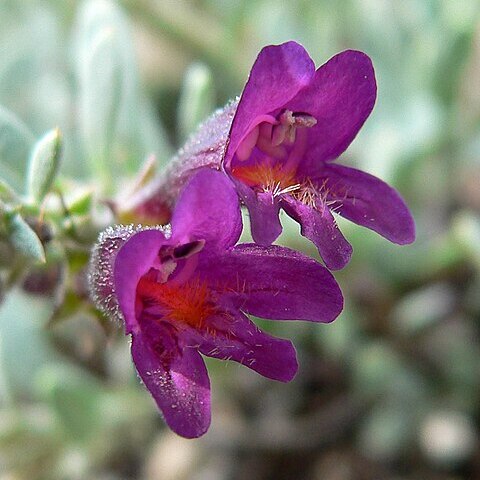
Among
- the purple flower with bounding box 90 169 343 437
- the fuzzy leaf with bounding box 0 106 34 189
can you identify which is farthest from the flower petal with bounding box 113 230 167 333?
the fuzzy leaf with bounding box 0 106 34 189

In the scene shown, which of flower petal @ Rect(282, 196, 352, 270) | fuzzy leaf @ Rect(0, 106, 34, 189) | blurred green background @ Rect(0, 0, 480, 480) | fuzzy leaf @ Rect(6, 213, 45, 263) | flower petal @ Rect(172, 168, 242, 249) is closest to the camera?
flower petal @ Rect(172, 168, 242, 249)

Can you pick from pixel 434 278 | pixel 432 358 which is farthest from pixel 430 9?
pixel 432 358

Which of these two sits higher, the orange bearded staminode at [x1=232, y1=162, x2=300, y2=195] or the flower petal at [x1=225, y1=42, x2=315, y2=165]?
the flower petal at [x1=225, y1=42, x2=315, y2=165]

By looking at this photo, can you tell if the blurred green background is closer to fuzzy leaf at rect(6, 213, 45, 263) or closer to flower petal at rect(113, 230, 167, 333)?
fuzzy leaf at rect(6, 213, 45, 263)

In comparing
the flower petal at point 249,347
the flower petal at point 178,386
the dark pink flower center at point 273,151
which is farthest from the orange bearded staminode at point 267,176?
the flower petal at point 178,386

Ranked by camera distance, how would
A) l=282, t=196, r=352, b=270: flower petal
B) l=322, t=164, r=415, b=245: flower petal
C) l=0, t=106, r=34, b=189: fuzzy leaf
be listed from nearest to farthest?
l=282, t=196, r=352, b=270: flower petal, l=322, t=164, r=415, b=245: flower petal, l=0, t=106, r=34, b=189: fuzzy leaf

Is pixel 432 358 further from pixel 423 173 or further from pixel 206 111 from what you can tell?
pixel 206 111

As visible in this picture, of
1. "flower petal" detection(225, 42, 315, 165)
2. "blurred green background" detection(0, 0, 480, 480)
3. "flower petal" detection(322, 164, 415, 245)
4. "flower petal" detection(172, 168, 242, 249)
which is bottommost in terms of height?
"blurred green background" detection(0, 0, 480, 480)
